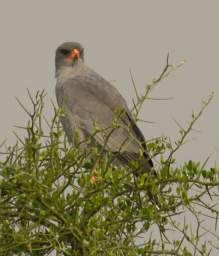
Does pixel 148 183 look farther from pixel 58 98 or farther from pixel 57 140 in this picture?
pixel 58 98

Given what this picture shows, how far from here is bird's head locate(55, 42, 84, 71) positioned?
9.34 meters

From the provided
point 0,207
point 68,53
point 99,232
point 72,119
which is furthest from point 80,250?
point 68,53

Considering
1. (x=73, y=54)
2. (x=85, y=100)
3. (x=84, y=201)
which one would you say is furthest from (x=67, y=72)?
(x=84, y=201)

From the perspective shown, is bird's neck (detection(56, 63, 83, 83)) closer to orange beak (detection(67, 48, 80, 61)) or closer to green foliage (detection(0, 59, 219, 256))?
orange beak (detection(67, 48, 80, 61))

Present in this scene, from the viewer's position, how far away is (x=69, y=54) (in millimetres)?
9523

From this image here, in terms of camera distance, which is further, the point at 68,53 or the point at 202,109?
the point at 68,53

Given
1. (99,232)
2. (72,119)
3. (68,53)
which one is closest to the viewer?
(99,232)

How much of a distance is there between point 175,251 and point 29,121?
4.73 feet

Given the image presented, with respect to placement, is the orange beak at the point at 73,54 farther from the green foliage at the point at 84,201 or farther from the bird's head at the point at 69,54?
the green foliage at the point at 84,201

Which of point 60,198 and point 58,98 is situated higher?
point 58,98

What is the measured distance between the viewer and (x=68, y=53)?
9.59 meters

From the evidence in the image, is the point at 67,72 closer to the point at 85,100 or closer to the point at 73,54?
the point at 73,54

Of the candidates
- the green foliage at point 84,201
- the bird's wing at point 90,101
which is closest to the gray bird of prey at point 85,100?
the bird's wing at point 90,101

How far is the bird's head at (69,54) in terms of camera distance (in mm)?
9336
